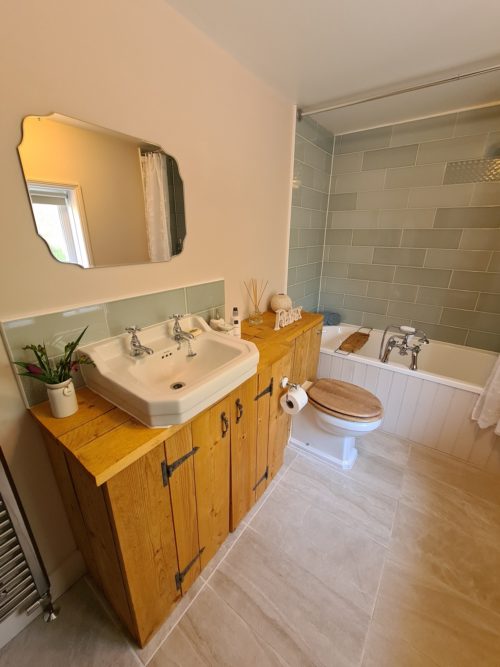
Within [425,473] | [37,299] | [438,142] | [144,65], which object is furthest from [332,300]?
[37,299]

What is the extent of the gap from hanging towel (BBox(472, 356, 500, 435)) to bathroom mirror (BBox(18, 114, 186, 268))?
6.13 feet

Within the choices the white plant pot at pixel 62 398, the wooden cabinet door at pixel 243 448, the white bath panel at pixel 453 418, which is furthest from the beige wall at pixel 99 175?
the white bath panel at pixel 453 418

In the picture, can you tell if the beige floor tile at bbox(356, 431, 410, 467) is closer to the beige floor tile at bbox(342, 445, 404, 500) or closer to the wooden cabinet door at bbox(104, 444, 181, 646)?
the beige floor tile at bbox(342, 445, 404, 500)

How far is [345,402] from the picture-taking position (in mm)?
1619

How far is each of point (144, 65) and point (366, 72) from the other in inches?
45.4

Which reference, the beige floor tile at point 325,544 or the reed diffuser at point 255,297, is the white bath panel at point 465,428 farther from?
the reed diffuser at point 255,297

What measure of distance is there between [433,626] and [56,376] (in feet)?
5.44

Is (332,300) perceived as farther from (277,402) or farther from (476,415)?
(277,402)

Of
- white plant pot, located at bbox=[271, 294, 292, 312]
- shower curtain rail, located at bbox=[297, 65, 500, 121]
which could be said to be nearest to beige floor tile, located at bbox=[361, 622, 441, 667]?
white plant pot, located at bbox=[271, 294, 292, 312]

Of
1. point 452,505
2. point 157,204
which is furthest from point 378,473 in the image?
point 157,204

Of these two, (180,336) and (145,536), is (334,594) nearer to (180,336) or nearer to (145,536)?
(145,536)

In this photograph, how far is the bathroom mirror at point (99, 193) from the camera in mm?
811

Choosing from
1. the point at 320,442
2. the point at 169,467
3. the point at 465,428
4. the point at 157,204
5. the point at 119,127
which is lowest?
the point at 320,442

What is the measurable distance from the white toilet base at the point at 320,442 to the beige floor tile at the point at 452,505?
1.12ft
